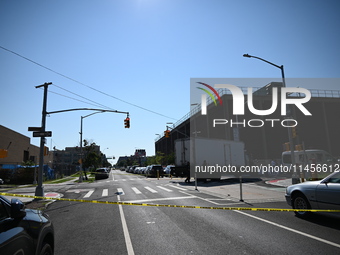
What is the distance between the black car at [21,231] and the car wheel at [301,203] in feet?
23.8

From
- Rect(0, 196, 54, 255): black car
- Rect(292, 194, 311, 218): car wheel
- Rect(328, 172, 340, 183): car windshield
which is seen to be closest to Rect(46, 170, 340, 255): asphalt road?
Rect(292, 194, 311, 218): car wheel

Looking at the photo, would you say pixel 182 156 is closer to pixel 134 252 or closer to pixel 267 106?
pixel 134 252

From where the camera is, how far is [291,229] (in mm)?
6250

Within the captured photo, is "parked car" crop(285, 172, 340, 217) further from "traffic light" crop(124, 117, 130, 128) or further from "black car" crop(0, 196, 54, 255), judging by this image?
"traffic light" crop(124, 117, 130, 128)

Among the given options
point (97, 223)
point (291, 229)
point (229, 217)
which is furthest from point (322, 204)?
point (97, 223)

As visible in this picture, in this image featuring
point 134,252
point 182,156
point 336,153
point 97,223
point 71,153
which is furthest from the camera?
point 71,153

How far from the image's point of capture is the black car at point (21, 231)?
2.53 meters

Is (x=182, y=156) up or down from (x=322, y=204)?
up

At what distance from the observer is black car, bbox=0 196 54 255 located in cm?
253

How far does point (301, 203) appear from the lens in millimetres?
7578

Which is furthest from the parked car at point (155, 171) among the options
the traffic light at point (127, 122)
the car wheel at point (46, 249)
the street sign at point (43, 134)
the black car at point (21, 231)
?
the black car at point (21, 231)

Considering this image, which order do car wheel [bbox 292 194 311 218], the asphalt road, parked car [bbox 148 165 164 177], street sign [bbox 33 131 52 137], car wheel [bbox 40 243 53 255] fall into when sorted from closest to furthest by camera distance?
car wheel [bbox 40 243 53 255] → the asphalt road → car wheel [bbox 292 194 311 218] → street sign [bbox 33 131 52 137] → parked car [bbox 148 165 164 177]

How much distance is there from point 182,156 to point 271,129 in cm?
2951

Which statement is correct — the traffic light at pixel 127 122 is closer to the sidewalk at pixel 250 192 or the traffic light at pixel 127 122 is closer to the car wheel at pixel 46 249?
the sidewalk at pixel 250 192
